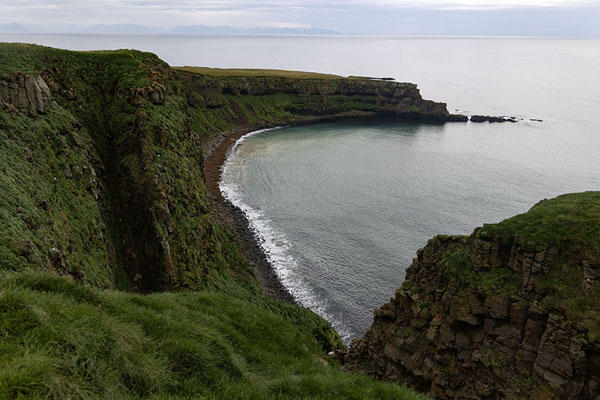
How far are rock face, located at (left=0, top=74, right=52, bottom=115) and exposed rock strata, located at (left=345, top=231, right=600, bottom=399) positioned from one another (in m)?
32.9

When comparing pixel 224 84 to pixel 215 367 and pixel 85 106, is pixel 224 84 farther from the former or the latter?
pixel 215 367

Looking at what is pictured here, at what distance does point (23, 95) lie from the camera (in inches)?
1302

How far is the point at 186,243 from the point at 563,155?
103 metres

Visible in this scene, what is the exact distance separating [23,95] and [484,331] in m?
38.8

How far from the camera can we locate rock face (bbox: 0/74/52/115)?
31.7m

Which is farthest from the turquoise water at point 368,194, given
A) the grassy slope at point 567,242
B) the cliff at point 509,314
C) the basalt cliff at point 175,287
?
the grassy slope at point 567,242

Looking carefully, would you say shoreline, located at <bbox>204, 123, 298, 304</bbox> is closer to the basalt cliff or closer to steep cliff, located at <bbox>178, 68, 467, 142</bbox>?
the basalt cliff

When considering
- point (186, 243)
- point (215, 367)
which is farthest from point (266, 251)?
point (215, 367)

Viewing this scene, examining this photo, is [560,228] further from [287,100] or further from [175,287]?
[287,100]

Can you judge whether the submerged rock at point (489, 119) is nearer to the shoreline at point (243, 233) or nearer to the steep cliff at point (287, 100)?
the steep cliff at point (287, 100)

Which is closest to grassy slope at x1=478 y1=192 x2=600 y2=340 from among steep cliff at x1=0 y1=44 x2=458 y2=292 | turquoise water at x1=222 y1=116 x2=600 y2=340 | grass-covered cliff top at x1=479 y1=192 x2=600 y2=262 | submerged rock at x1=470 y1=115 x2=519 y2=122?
grass-covered cliff top at x1=479 y1=192 x2=600 y2=262

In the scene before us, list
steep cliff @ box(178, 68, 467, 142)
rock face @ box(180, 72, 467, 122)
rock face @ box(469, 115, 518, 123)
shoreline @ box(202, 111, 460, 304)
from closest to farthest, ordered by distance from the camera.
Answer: shoreline @ box(202, 111, 460, 304), steep cliff @ box(178, 68, 467, 142), rock face @ box(180, 72, 467, 122), rock face @ box(469, 115, 518, 123)

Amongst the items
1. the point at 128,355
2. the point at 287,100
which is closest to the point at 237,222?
the point at 128,355

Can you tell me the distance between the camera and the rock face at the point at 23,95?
31.7m
